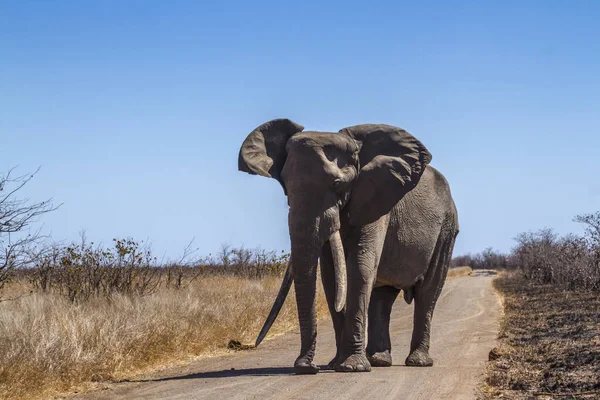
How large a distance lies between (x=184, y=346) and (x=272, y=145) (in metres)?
3.71

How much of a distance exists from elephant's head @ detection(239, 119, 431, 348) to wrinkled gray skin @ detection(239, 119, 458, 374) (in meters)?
0.01

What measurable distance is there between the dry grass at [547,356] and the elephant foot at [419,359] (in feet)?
2.88

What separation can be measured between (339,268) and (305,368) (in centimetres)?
126

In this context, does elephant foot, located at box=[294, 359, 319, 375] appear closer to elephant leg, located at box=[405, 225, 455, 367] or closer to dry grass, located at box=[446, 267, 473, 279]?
elephant leg, located at box=[405, 225, 455, 367]

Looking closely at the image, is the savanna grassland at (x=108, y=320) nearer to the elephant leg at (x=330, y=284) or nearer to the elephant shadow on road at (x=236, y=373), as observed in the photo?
the elephant shadow on road at (x=236, y=373)

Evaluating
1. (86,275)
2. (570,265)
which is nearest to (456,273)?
(570,265)

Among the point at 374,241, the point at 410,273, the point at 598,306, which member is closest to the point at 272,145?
the point at 374,241

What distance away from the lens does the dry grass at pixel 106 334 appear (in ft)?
31.8

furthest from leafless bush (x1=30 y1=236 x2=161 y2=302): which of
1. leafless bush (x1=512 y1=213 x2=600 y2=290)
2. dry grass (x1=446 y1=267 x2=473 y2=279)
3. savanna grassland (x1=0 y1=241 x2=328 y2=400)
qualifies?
dry grass (x1=446 y1=267 x2=473 y2=279)

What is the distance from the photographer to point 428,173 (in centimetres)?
1327

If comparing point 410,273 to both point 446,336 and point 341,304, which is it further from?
point 446,336

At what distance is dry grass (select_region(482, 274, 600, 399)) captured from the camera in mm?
9789

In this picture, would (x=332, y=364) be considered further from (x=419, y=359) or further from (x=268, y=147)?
(x=268, y=147)

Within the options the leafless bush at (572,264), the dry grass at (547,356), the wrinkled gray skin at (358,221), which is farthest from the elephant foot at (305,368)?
the leafless bush at (572,264)
